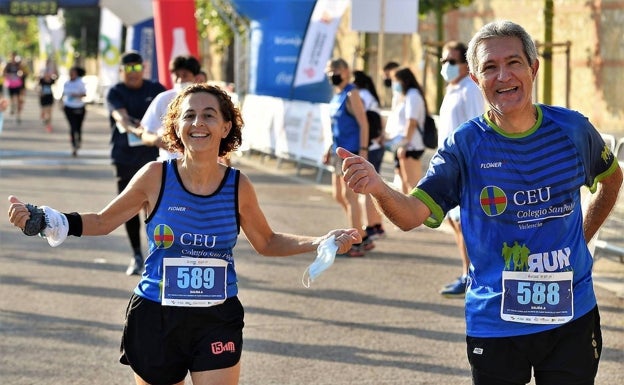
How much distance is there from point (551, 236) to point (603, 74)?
68.5 ft

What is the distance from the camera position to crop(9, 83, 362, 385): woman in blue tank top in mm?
4570

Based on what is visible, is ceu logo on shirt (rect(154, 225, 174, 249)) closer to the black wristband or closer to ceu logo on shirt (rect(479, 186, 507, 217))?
the black wristband

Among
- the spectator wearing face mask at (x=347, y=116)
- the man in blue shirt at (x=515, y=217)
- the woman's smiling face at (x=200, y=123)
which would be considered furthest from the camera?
the spectator wearing face mask at (x=347, y=116)

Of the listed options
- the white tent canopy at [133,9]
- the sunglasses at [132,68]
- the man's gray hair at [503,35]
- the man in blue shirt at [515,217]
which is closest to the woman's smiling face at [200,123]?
the man in blue shirt at [515,217]

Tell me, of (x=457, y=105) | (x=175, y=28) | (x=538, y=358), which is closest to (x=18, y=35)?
(x=175, y=28)

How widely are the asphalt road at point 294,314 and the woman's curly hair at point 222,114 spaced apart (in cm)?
213

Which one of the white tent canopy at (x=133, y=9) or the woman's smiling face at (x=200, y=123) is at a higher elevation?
the white tent canopy at (x=133, y=9)

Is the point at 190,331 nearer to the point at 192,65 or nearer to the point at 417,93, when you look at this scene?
the point at 192,65

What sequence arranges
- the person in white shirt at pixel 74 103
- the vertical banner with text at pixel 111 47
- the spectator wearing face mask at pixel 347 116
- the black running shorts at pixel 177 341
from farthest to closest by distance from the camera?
1. the vertical banner with text at pixel 111 47
2. the person in white shirt at pixel 74 103
3. the spectator wearing face mask at pixel 347 116
4. the black running shorts at pixel 177 341

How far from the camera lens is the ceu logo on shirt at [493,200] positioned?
3.98 metres

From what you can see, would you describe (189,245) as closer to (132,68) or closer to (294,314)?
(294,314)

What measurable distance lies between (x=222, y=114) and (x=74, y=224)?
727mm

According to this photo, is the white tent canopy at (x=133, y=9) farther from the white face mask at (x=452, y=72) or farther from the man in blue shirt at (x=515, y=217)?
the man in blue shirt at (x=515, y=217)

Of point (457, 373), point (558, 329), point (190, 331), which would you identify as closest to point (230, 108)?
point (190, 331)
